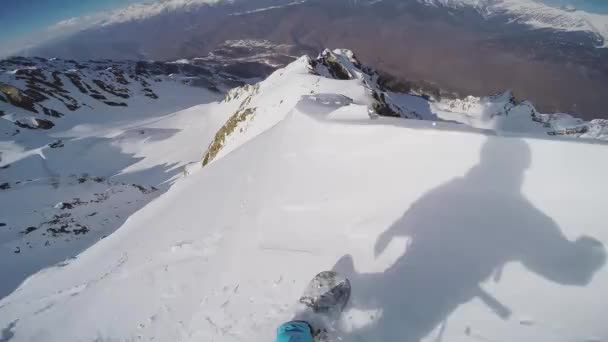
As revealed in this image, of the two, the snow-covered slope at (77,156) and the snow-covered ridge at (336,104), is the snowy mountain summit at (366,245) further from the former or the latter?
the snow-covered slope at (77,156)

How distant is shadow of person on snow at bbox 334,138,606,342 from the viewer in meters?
5.57

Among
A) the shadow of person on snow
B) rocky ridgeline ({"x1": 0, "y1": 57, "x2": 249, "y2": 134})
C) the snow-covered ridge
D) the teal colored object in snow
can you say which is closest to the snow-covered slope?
rocky ridgeline ({"x1": 0, "y1": 57, "x2": 249, "y2": 134})

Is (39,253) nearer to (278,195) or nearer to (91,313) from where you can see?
(91,313)

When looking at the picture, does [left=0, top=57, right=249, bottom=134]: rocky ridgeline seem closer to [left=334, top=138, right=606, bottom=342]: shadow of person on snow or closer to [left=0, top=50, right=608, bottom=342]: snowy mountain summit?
[left=0, top=50, right=608, bottom=342]: snowy mountain summit

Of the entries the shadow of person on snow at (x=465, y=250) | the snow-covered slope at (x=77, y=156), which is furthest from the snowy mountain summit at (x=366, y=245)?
the snow-covered slope at (x=77, y=156)

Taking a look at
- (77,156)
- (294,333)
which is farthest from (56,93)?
(294,333)

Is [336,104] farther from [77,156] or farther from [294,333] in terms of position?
[77,156]

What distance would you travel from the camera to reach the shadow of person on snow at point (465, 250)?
557cm

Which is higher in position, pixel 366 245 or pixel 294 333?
pixel 294 333

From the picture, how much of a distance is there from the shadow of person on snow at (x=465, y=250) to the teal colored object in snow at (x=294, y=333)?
0.80m

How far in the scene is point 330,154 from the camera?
955 cm

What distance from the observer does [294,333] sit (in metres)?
5.27

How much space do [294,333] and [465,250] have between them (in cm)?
367

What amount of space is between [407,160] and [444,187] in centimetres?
113
